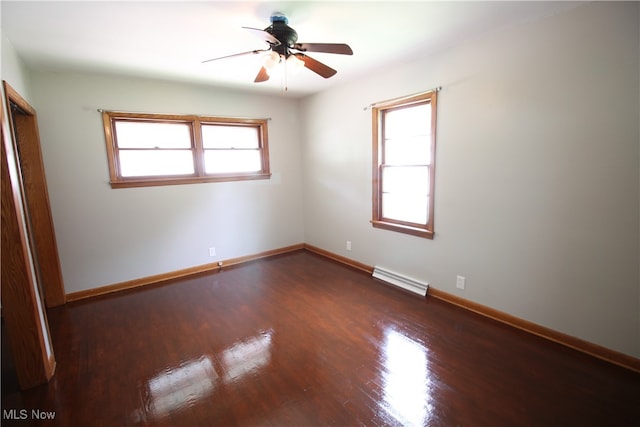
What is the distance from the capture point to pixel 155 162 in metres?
3.72

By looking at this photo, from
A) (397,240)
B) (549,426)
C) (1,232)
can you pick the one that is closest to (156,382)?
(1,232)

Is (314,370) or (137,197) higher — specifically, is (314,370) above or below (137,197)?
below

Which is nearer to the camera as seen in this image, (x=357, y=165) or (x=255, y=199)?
(x=357, y=165)

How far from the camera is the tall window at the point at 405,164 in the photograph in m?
3.07

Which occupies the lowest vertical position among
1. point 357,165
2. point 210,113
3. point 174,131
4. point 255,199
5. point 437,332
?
point 437,332

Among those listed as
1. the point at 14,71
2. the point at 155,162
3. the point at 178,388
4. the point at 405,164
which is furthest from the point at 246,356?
the point at 14,71

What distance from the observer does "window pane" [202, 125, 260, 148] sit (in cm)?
407

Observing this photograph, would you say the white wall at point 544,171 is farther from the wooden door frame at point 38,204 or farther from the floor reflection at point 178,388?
the wooden door frame at point 38,204

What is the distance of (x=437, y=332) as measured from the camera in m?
2.49

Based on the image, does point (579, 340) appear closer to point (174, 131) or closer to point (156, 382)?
point (156, 382)

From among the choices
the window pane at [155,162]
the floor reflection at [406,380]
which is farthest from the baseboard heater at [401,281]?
the window pane at [155,162]

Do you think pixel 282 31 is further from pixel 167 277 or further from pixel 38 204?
pixel 167 277

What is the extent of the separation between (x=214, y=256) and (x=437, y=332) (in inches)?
122

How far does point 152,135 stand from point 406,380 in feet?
12.6
